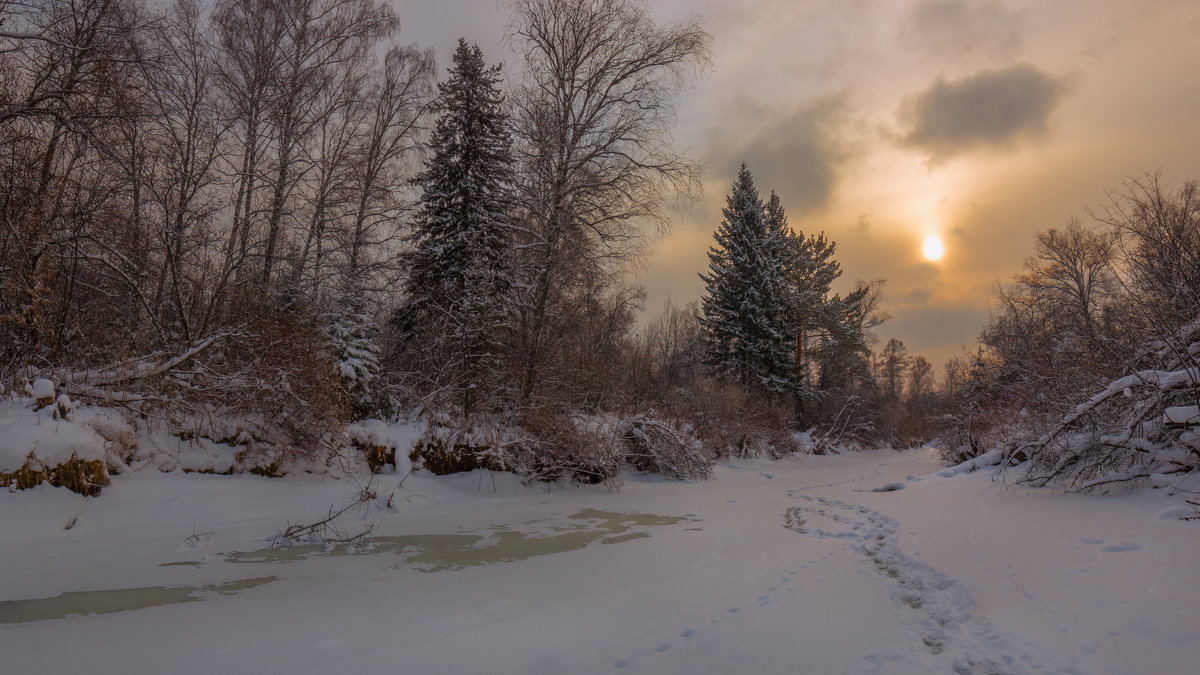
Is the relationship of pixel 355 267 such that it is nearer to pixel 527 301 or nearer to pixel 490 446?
pixel 527 301

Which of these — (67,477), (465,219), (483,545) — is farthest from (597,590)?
(465,219)

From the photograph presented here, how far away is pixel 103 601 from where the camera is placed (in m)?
3.96

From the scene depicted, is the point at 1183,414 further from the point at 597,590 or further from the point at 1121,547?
the point at 597,590

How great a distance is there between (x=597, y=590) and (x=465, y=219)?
13.3 m

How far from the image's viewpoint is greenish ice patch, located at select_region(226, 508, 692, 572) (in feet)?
18.0

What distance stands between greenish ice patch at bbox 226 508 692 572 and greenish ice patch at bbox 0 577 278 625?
3.26 feet

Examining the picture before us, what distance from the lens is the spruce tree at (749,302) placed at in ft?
92.6

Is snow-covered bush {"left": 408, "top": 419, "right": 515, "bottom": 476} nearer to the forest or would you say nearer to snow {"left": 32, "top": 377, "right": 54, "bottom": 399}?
the forest

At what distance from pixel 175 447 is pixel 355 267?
29.1ft

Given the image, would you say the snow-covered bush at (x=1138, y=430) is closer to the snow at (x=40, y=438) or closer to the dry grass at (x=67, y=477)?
the dry grass at (x=67, y=477)

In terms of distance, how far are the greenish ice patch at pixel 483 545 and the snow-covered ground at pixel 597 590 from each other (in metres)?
0.05

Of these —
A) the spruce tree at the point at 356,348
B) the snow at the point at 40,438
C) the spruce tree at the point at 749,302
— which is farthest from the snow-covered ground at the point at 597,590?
the spruce tree at the point at 749,302

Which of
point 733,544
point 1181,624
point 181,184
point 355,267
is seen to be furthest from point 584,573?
point 355,267

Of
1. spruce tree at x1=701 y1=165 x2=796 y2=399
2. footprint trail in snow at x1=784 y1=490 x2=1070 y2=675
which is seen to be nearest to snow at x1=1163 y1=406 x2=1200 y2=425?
footprint trail in snow at x1=784 y1=490 x2=1070 y2=675
